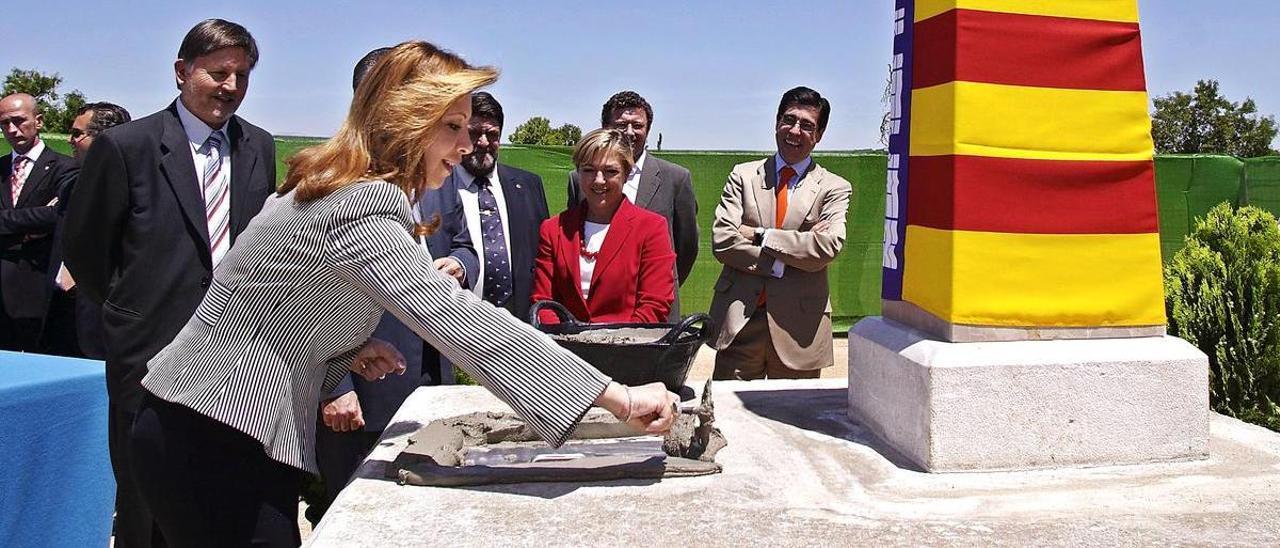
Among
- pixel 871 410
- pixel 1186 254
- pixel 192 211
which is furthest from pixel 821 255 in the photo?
pixel 192 211

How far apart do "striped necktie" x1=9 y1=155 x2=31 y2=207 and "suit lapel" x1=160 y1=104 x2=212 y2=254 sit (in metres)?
3.27

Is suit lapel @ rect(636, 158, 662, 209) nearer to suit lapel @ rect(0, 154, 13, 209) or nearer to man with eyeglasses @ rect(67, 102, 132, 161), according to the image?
man with eyeglasses @ rect(67, 102, 132, 161)

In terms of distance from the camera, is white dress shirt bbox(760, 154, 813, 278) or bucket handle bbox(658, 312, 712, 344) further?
white dress shirt bbox(760, 154, 813, 278)

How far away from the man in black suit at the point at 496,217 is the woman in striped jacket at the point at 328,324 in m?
1.79

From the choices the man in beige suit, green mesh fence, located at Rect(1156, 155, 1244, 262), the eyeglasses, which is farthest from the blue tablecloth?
green mesh fence, located at Rect(1156, 155, 1244, 262)

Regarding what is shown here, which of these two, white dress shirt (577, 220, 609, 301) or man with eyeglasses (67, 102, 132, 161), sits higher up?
man with eyeglasses (67, 102, 132, 161)

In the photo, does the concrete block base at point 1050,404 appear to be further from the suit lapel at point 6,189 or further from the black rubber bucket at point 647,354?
the suit lapel at point 6,189

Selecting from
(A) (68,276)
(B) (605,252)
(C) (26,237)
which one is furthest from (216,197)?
(C) (26,237)

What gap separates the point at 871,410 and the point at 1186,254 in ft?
7.26

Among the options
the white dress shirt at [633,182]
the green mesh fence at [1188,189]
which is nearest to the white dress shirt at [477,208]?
the white dress shirt at [633,182]

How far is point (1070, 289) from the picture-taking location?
99.5 inches

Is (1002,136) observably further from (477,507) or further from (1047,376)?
(477,507)

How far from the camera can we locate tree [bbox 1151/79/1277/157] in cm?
3344

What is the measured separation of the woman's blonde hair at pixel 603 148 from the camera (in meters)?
3.96
